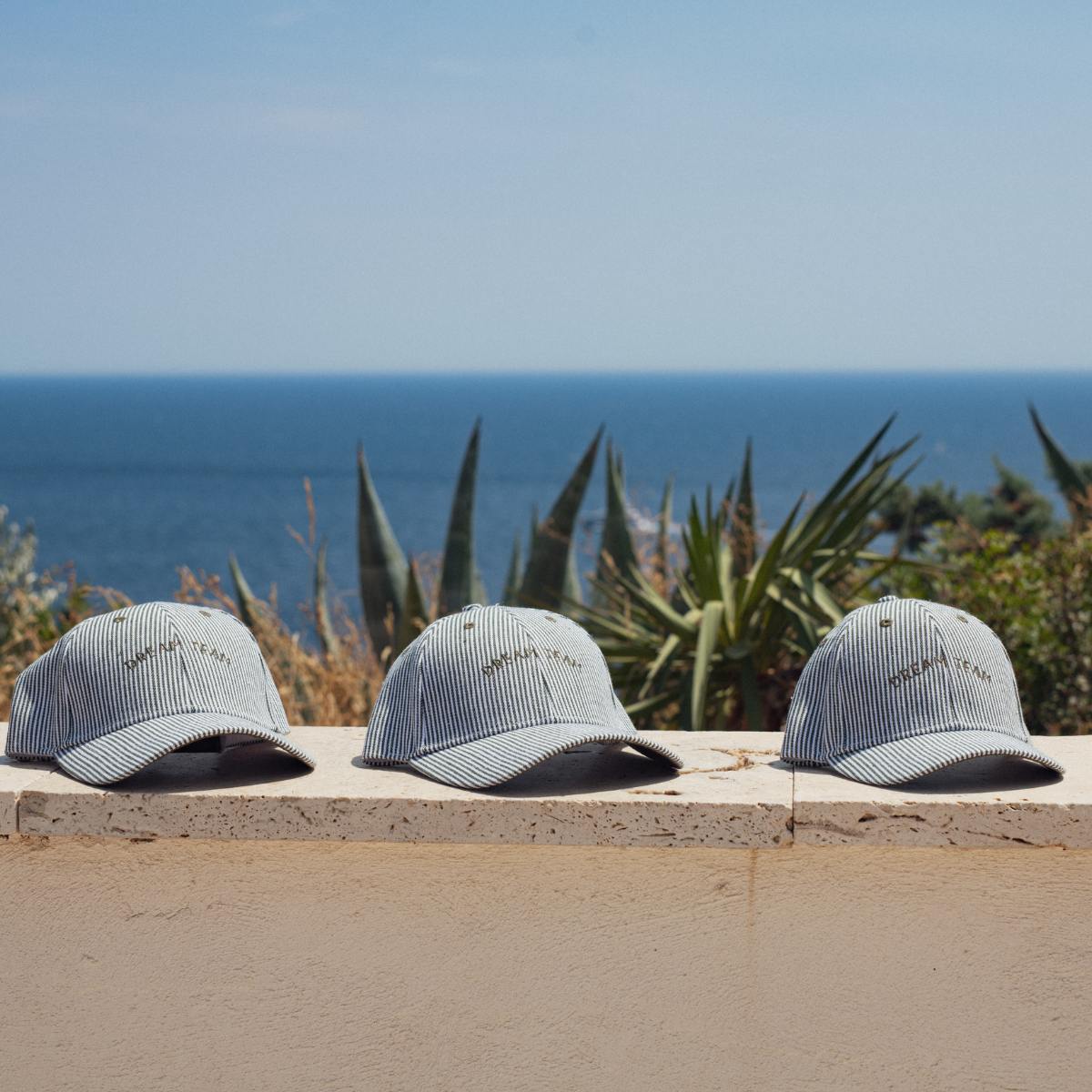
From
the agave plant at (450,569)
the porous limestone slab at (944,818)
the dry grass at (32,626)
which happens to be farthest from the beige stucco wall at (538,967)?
the agave plant at (450,569)

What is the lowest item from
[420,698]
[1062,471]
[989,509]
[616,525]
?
[420,698]

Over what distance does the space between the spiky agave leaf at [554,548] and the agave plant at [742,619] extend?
3.61ft

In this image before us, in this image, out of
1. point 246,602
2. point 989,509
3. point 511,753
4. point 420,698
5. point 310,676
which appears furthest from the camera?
point 989,509

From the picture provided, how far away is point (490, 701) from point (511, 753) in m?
0.10

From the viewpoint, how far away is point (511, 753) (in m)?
1.62

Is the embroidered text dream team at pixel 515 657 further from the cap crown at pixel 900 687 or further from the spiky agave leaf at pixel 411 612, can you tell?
the spiky agave leaf at pixel 411 612

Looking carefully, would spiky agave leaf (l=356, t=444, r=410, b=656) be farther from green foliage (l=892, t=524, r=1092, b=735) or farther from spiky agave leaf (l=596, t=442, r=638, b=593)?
green foliage (l=892, t=524, r=1092, b=735)

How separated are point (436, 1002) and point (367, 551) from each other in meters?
4.70

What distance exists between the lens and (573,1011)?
5.26 feet

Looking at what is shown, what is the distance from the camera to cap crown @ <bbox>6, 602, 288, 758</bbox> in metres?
1.70

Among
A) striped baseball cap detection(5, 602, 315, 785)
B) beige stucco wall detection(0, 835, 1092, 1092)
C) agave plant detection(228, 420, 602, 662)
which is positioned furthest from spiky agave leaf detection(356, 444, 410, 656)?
beige stucco wall detection(0, 835, 1092, 1092)

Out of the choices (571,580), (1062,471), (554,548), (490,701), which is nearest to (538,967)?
(490,701)

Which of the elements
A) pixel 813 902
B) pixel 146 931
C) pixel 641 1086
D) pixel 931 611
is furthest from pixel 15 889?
pixel 931 611

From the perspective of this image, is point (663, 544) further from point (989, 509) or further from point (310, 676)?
point (989, 509)
